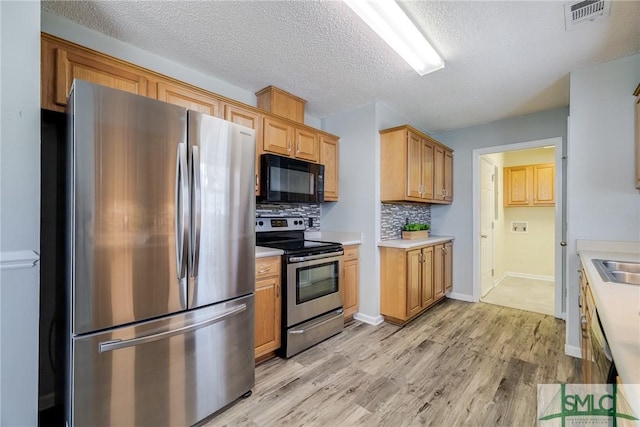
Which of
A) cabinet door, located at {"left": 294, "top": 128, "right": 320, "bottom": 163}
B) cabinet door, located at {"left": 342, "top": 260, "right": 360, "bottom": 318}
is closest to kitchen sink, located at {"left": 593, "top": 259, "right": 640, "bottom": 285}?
cabinet door, located at {"left": 342, "top": 260, "right": 360, "bottom": 318}

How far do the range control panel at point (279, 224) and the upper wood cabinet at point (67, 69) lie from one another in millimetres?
1560

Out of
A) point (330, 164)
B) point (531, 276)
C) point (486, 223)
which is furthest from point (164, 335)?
point (531, 276)

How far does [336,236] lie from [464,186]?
2.14m

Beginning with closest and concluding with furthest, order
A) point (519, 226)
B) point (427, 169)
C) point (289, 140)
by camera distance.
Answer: point (289, 140) → point (427, 169) → point (519, 226)

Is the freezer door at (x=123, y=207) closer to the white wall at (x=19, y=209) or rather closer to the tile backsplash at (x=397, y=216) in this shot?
the white wall at (x=19, y=209)

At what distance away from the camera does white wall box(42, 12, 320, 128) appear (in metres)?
1.83

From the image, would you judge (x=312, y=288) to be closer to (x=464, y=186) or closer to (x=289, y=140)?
(x=289, y=140)

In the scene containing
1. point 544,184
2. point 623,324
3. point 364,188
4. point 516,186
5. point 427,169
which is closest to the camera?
point 623,324

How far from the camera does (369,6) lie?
5.39 feet

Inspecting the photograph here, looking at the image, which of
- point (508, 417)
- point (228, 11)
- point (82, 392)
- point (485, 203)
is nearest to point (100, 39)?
point (228, 11)

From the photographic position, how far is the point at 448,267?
4.04m

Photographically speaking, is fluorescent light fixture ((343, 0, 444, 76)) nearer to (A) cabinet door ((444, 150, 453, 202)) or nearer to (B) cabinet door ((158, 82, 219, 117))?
(B) cabinet door ((158, 82, 219, 117))

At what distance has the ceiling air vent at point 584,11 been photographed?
1660mm

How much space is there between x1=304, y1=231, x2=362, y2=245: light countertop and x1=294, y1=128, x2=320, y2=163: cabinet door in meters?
0.93
